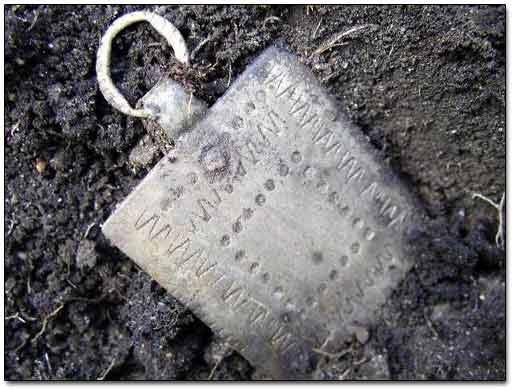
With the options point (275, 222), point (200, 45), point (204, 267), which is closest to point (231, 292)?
point (204, 267)

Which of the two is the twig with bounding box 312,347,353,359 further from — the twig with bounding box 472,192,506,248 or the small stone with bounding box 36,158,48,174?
the small stone with bounding box 36,158,48,174

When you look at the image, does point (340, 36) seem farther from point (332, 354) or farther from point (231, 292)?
point (332, 354)

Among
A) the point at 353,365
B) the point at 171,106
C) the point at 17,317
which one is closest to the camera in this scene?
the point at 171,106

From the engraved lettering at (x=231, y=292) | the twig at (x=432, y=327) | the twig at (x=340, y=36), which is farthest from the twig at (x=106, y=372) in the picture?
the twig at (x=340, y=36)

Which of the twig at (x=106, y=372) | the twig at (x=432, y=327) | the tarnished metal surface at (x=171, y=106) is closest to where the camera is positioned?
the tarnished metal surface at (x=171, y=106)

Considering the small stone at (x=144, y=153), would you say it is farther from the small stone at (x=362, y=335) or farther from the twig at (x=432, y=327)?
the twig at (x=432, y=327)

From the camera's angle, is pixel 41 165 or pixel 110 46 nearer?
pixel 110 46

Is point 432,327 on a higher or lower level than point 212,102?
lower

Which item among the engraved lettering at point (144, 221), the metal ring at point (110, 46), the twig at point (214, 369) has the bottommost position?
the twig at point (214, 369)
